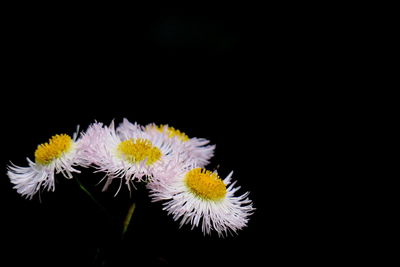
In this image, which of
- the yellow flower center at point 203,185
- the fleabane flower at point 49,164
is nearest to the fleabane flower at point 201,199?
the yellow flower center at point 203,185

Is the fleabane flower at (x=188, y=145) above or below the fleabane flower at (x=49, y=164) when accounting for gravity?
above

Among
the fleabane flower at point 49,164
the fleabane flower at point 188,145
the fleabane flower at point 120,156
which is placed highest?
the fleabane flower at point 188,145

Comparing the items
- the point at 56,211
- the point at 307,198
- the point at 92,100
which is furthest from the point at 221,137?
the point at 56,211

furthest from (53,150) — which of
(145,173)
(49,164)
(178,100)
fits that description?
(178,100)

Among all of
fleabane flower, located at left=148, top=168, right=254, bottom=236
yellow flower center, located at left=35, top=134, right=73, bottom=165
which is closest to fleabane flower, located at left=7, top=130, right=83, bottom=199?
yellow flower center, located at left=35, top=134, right=73, bottom=165

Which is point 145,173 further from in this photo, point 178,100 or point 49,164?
point 178,100

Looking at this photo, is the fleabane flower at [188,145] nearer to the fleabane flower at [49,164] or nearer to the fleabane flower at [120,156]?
the fleabane flower at [120,156]

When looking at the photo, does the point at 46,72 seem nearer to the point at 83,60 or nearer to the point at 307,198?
the point at 83,60

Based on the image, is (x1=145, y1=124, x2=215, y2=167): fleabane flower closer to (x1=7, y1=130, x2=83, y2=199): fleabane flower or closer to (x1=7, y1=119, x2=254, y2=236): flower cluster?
(x1=7, y1=119, x2=254, y2=236): flower cluster
